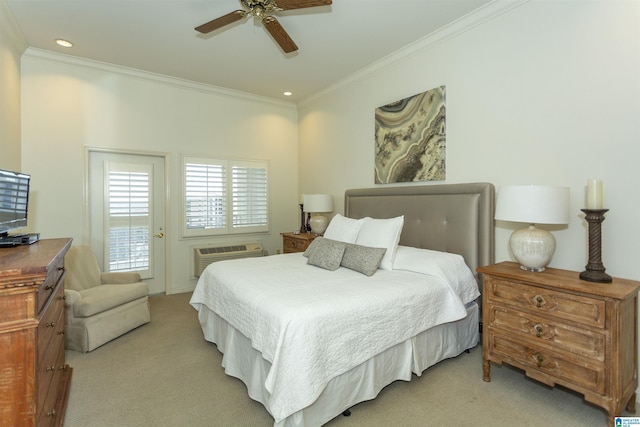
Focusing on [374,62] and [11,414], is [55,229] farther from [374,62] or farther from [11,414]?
[374,62]

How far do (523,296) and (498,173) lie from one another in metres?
1.15

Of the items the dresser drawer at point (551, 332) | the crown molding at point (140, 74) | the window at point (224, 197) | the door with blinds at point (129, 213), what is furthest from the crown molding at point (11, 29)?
the dresser drawer at point (551, 332)

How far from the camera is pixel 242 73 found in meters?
4.22

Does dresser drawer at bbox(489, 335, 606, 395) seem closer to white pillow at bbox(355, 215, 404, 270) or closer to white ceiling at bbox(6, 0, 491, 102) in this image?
white pillow at bbox(355, 215, 404, 270)

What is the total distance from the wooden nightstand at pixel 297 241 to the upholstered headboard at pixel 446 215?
99 cm

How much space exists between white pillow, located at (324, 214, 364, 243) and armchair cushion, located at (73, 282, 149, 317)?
7.05ft

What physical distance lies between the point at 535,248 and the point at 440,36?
7.47 feet

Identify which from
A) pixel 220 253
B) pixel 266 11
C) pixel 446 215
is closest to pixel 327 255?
pixel 446 215

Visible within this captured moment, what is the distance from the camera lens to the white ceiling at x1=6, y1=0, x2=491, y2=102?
9.05ft

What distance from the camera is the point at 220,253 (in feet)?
15.1

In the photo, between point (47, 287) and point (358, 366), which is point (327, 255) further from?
point (47, 287)

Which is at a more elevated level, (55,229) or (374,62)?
(374,62)

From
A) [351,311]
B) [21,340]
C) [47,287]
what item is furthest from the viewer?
[351,311]

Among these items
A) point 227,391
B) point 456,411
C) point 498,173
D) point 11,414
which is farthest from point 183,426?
point 498,173
